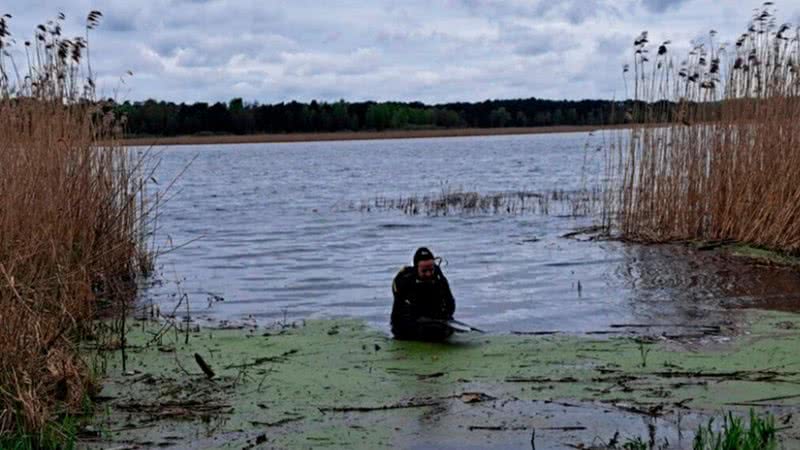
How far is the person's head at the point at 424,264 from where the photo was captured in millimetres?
9719

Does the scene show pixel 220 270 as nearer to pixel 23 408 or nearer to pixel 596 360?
pixel 596 360

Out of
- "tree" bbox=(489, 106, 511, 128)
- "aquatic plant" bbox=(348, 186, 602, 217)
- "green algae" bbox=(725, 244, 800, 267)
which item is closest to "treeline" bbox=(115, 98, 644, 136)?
"tree" bbox=(489, 106, 511, 128)

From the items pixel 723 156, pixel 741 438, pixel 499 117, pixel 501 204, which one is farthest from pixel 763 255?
pixel 499 117

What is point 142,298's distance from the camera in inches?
507

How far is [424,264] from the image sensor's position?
9.74m

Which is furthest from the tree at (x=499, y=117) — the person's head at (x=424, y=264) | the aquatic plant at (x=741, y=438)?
the aquatic plant at (x=741, y=438)

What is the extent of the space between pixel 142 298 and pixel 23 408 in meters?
6.58

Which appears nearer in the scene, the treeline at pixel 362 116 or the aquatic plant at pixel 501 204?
the aquatic plant at pixel 501 204

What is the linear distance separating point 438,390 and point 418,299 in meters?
2.22

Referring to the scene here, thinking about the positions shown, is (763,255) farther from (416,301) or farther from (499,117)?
(499,117)

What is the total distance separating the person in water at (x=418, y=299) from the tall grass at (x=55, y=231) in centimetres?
246

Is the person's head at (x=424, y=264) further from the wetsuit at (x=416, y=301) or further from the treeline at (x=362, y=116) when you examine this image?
the treeline at (x=362, y=116)

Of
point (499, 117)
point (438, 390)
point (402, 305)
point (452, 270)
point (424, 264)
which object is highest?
point (499, 117)

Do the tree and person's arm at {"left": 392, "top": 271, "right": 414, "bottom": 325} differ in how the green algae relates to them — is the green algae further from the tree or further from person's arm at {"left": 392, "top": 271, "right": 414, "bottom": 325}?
the tree
